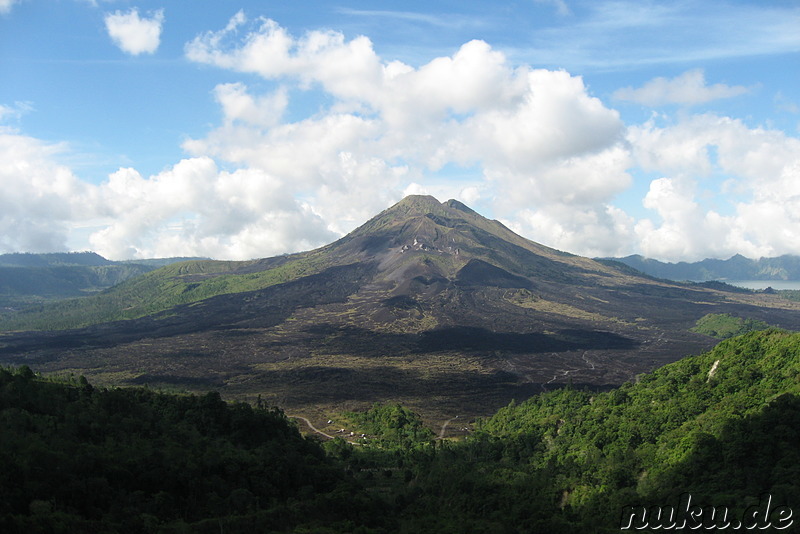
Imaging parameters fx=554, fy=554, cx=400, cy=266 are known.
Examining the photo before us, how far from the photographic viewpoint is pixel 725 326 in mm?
138500

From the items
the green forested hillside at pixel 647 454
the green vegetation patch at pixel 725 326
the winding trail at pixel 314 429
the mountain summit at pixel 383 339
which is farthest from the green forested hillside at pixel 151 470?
the green vegetation patch at pixel 725 326

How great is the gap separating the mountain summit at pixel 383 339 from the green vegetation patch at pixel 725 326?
5612mm

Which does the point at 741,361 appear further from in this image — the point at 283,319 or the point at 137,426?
the point at 283,319

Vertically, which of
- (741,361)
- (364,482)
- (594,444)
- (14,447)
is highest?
(741,361)

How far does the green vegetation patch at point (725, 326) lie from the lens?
5241 inches

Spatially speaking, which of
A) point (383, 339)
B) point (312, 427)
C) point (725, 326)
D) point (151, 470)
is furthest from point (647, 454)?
point (725, 326)

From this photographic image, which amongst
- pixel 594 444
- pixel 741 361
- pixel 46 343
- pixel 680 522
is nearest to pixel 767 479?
pixel 680 522

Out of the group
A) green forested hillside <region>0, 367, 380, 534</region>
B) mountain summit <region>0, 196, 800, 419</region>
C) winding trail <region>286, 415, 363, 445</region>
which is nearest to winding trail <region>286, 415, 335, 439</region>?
winding trail <region>286, 415, 363, 445</region>

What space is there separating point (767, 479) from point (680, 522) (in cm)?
464

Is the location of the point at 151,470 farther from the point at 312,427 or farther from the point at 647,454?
the point at 312,427

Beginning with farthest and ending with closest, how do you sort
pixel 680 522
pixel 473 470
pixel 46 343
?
pixel 46 343
pixel 473 470
pixel 680 522

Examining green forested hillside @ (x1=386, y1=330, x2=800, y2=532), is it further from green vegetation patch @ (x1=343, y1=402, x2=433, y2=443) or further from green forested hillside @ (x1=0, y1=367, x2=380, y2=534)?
green vegetation patch @ (x1=343, y1=402, x2=433, y2=443)

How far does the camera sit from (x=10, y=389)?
110 ft

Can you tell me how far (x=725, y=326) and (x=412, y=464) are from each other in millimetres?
123060
